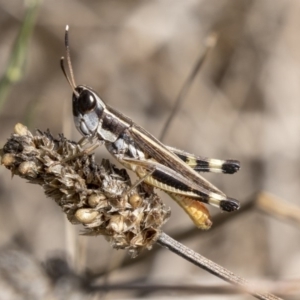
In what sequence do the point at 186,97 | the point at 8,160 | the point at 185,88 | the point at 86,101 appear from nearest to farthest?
the point at 8,160
the point at 86,101
the point at 185,88
the point at 186,97

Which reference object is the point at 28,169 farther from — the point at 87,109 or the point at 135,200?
the point at 87,109

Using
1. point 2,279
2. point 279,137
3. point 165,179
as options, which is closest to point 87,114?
point 165,179

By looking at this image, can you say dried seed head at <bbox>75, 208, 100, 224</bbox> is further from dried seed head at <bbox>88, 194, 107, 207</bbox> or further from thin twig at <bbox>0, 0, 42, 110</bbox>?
thin twig at <bbox>0, 0, 42, 110</bbox>

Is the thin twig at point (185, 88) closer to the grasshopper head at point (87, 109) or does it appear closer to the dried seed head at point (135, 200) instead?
the grasshopper head at point (87, 109)

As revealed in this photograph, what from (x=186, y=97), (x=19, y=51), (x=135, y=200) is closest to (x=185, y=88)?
(x=19, y=51)

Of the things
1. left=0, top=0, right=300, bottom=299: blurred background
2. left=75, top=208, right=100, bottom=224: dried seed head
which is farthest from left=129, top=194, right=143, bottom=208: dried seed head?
left=0, top=0, right=300, bottom=299: blurred background

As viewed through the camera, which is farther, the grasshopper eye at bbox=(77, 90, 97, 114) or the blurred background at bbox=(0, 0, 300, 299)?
the blurred background at bbox=(0, 0, 300, 299)

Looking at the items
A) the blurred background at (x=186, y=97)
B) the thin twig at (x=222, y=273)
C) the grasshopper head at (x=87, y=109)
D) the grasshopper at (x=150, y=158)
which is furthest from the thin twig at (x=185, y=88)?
the blurred background at (x=186, y=97)
